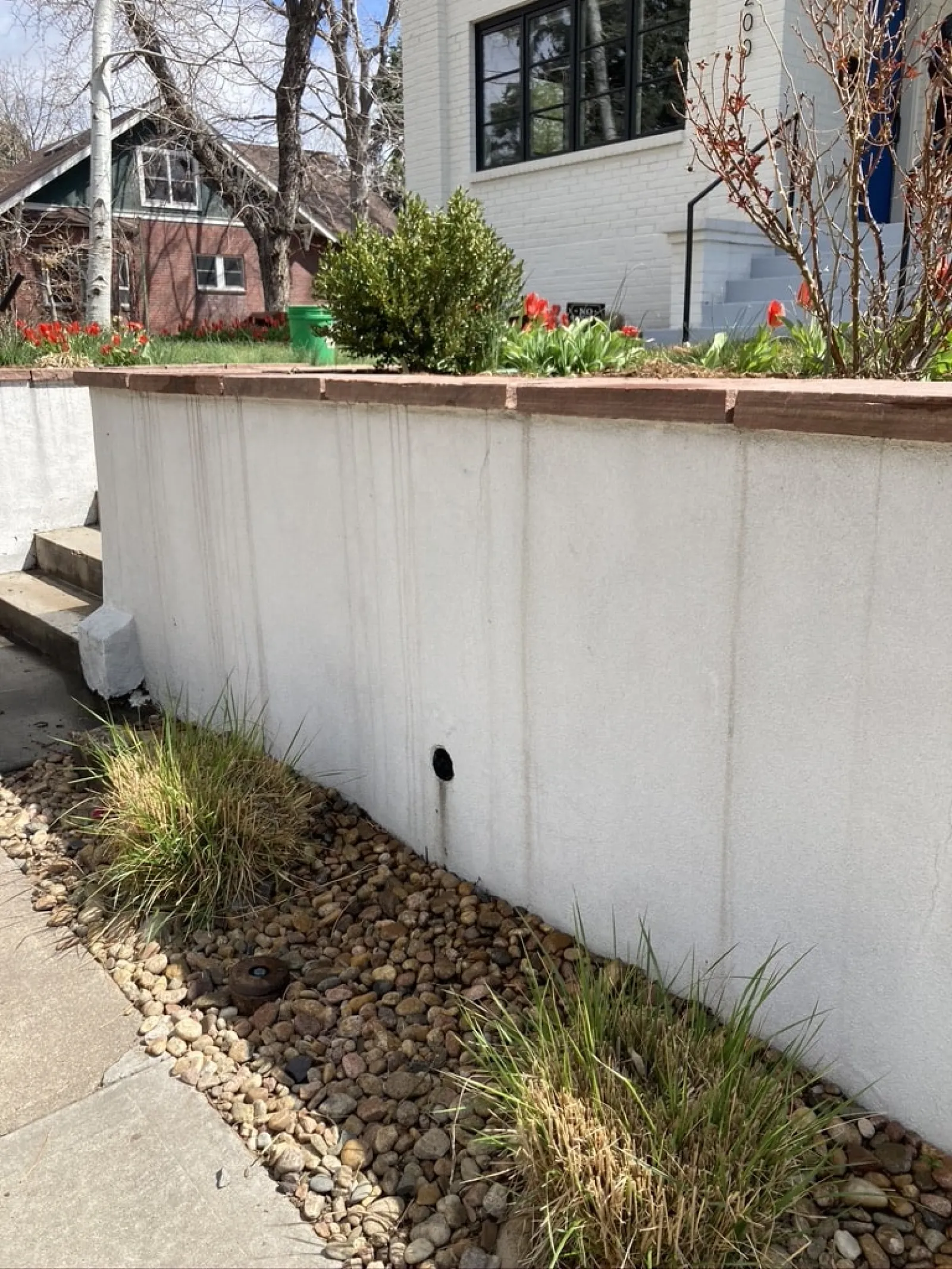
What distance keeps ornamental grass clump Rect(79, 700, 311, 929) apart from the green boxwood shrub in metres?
1.79

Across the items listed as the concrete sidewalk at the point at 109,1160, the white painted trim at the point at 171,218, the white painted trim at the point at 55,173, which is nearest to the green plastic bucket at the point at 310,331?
the concrete sidewalk at the point at 109,1160

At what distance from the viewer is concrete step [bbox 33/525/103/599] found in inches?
262

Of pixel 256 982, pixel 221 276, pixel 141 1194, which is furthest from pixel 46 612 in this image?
pixel 221 276

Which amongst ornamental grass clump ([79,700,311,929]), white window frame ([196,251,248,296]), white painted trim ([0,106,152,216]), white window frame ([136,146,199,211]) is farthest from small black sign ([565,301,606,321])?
white window frame ([196,251,248,296])

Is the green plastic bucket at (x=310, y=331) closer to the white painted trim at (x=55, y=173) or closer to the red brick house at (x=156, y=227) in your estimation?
the red brick house at (x=156, y=227)

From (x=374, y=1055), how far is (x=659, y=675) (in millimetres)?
1185

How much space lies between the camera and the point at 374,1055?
2682 millimetres

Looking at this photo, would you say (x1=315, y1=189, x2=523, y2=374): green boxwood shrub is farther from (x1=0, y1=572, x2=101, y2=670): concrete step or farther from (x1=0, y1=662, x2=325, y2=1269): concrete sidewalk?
(x1=0, y1=662, x2=325, y2=1269): concrete sidewalk

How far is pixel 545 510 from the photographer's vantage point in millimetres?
2826

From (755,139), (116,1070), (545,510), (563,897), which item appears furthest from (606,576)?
(755,139)

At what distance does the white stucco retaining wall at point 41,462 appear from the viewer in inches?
290

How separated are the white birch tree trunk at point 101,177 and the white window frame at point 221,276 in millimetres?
19600

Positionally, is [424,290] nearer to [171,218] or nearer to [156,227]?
[156,227]

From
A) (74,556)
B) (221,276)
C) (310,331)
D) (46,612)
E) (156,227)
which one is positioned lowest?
(46,612)
